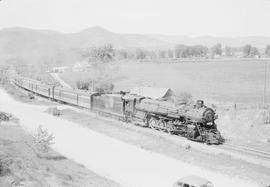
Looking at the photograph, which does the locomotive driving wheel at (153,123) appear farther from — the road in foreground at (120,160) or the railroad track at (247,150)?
the railroad track at (247,150)

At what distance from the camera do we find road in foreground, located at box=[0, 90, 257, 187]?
20719 millimetres

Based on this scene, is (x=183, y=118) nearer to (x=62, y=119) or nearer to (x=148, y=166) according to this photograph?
(x=148, y=166)

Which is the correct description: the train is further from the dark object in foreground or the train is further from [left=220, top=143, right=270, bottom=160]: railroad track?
the dark object in foreground

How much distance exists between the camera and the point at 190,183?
1695 cm

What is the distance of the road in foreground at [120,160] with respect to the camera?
20719mm

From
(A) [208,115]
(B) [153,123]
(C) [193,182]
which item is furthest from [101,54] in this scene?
(C) [193,182]

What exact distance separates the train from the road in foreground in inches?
174

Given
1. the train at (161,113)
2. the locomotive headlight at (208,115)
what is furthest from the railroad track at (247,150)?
the locomotive headlight at (208,115)

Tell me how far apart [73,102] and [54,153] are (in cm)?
2426

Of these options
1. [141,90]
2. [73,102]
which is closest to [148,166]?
[73,102]

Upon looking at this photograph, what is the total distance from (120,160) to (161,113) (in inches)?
302

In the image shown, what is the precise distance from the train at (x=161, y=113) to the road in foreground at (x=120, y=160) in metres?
4.42

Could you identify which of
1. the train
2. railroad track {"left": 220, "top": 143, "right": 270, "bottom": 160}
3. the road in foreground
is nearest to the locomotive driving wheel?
the train

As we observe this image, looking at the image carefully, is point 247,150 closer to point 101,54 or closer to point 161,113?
point 161,113
